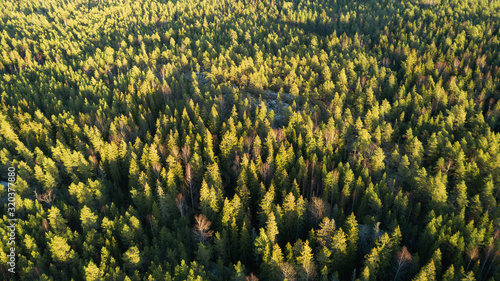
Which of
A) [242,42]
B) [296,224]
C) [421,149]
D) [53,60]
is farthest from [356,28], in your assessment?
[53,60]

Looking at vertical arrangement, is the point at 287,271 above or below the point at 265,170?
below

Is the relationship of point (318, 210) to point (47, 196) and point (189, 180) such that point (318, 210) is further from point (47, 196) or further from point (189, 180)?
point (47, 196)

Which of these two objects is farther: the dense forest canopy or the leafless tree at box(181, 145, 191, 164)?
the leafless tree at box(181, 145, 191, 164)

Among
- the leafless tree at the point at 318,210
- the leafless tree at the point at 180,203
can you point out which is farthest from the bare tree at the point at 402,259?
the leafless tree at the point at 180,203

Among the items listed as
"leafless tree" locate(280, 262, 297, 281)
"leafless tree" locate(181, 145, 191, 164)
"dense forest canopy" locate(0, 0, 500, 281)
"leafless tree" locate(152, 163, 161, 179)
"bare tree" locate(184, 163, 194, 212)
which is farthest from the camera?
"leafless tree" locate(181, 145, 191, 164)

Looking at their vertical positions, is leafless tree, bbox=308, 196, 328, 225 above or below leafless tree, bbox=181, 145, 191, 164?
below

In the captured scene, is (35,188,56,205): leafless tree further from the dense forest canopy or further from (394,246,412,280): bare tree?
(394,246,412,280): bare tree

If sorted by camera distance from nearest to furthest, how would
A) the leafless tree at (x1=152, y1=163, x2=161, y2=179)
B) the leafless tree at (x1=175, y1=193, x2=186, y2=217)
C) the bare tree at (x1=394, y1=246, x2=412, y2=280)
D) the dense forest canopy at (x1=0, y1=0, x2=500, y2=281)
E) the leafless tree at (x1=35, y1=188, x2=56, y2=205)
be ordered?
the bare tree at (x1=394, y1=246, x2=412, y2=280) < the dense forest canopy at (x1=0, y1=0, x2=500, y2=281) < the leafless tree at (x1=175, y1=193, x2=186, y2=217) < the leafless tree at (x1=35, y1=188, x2=56, y2=205) < the leafless tree at (x1=152, y1=163, x2=161, y2=179)

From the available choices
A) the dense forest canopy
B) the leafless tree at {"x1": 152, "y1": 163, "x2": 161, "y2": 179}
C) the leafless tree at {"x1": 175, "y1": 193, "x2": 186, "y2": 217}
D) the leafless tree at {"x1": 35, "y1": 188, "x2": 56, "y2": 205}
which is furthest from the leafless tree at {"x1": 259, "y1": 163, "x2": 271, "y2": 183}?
the leafless tree at {"x1": 35, "y1": 188, "x2": 56, "y2": 205}

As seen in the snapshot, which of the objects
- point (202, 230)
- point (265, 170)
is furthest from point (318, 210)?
point (202, 230)
